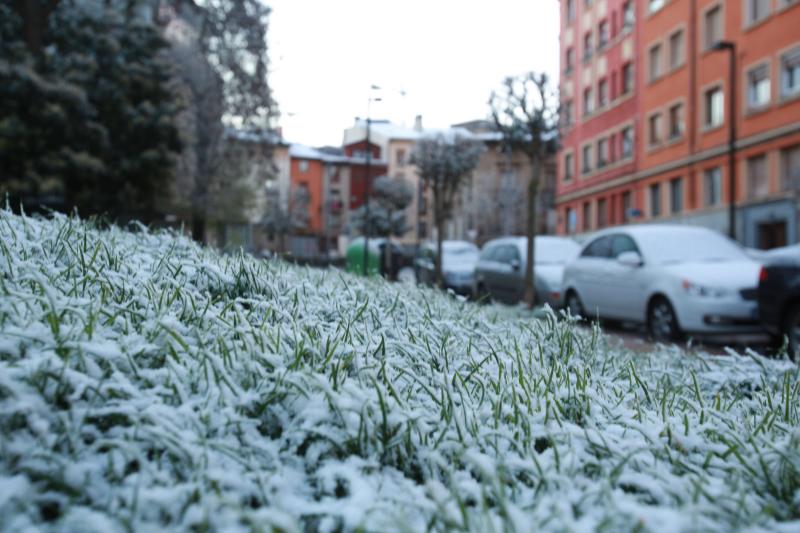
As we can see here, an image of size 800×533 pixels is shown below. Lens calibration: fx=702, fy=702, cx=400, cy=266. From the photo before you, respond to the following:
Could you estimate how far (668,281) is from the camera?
9164 millimetres

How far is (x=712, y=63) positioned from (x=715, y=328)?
2272 cm

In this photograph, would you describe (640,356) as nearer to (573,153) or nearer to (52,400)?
(52,400)

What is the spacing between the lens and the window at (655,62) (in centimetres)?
3203

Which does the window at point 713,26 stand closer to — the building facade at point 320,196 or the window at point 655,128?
the window at point 655,128

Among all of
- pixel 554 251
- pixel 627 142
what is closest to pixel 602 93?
pixel 627 142

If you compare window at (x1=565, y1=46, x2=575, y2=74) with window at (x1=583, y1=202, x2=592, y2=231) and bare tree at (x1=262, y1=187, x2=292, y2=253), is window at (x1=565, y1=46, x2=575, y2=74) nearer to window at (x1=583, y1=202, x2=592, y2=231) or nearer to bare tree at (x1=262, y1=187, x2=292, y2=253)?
window at (x1=583, y1=202, x2=592, y2=231)

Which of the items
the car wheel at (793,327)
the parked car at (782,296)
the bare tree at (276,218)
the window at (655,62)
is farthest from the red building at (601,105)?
the bare tree at (276,218)

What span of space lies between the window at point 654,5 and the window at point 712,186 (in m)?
8.52

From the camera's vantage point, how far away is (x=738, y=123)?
2609 cm

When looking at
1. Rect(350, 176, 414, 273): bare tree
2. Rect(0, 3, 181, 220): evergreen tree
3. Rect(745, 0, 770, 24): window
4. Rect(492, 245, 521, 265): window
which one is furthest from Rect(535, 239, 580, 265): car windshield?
Rect(350, 176, 414, 273): bare tree

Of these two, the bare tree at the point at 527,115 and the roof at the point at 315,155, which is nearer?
the bare tree at the point at 527,115

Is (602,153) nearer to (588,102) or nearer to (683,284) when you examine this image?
(588,102)

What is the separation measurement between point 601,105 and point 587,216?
6293 millimetres

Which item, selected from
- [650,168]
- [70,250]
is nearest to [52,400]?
[70,250]
